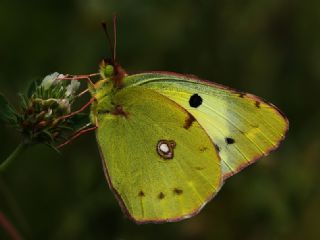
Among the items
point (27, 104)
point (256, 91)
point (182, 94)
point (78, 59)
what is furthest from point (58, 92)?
point (256, 91)

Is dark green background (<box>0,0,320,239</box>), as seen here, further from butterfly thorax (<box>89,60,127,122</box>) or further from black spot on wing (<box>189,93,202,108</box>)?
black spot on wing (<box>189,93,202,108</box>)

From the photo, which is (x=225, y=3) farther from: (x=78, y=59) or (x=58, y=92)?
(x=58, y=92)

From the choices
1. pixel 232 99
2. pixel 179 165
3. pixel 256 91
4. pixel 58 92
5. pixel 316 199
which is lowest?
pixel 316 199

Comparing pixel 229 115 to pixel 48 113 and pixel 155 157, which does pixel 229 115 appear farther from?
pixel 48 113

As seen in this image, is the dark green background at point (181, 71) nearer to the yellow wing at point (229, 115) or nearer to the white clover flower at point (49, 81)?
the white clover flower at point (49, 81)

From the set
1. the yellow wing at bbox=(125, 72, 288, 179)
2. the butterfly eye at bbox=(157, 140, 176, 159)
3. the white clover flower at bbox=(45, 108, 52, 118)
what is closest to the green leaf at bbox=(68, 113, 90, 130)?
the white clover flower at bbox=(45, 108, 52, 118)

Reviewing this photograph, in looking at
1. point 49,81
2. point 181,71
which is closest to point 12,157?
point 49,81

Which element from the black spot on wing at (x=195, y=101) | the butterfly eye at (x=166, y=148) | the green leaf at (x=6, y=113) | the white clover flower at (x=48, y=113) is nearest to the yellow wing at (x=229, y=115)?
the black spot on wing at (x=195, y=101)

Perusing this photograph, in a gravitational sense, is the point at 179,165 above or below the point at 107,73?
below
